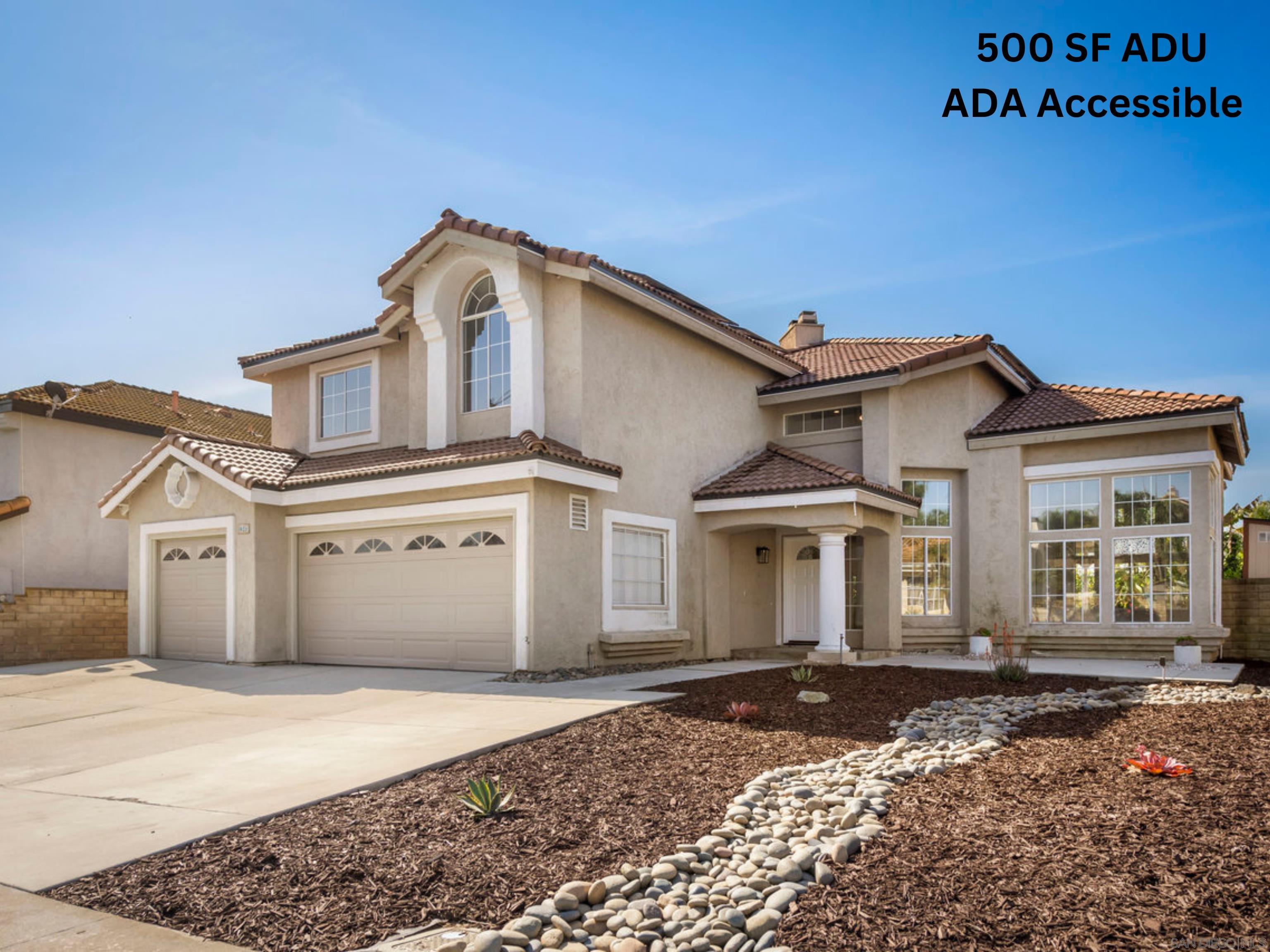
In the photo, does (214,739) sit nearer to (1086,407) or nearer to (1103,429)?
(1103,429)

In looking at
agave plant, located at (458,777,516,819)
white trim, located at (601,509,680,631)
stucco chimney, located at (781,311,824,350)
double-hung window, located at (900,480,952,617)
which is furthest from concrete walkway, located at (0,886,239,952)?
stucco chimney, located at (781,311,824,350)

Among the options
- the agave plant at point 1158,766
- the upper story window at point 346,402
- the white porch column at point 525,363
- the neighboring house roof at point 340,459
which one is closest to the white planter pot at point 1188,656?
the agave plant at point 1158,766

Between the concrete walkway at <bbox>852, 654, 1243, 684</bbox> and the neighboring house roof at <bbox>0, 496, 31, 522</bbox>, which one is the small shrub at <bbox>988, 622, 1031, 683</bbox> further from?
the neighboring house roof at <bbox>0, 496, 31, 522</bbox>

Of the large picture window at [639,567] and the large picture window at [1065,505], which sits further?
the large picture window at [1065,505]

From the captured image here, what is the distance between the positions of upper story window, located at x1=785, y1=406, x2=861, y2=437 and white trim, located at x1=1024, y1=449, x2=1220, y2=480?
3204 mm

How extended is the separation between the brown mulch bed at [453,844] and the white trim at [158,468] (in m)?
9.11

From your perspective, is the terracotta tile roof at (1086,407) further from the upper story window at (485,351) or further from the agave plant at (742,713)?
the agave plant at (742,713)

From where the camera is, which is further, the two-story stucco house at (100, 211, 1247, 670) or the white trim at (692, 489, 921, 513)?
the white trim at (692, 489, 921, 513)

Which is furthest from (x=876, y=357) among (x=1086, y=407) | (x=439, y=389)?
(x=439, y=389)

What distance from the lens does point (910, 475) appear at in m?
17.0

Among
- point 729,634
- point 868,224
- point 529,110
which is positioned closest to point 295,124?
point 529,110

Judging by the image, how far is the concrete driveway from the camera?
595cm

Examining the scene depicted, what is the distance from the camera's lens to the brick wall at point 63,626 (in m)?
18.1

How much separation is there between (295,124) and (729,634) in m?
10.6
